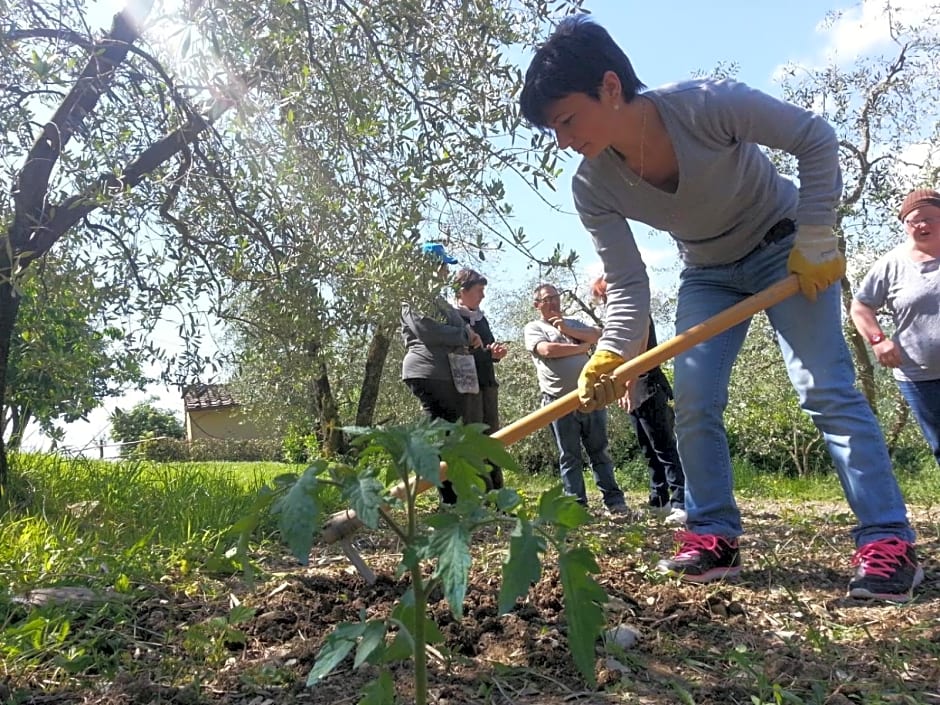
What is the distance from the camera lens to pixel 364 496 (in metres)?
1.12

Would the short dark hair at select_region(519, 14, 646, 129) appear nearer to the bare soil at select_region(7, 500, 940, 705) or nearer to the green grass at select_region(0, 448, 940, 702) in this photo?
the bare soil at select_region(7, 500, 940, 705)

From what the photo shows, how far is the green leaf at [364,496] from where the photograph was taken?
108 centimetres

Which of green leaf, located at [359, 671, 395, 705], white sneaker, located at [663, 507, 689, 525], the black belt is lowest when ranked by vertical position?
white sneaker, located at [663, 507, 689, 525]

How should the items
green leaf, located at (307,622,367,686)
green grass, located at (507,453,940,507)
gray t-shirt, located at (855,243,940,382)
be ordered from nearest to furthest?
green leaf, located at (307,622,367,686), gray t-shirt, located at (855,243,940,382), green grass, located at (507,453,940,507)

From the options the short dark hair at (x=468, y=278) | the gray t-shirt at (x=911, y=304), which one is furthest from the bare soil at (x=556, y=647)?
the short dark hair at (x=468, y=278)

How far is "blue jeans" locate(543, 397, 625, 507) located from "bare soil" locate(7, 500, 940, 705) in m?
1.85

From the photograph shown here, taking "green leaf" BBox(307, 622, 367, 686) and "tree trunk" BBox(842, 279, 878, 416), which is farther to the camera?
"tree trunk" BBox(842, 279, 878, 416)

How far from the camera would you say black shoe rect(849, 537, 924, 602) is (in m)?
2.26

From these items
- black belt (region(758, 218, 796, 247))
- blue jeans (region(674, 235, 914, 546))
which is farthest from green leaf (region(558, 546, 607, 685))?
black belt (region(758, 218, 796, 247))

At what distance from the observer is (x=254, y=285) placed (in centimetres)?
391

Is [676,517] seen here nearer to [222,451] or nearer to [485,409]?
[485,409]

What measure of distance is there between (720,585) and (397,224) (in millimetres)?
2171

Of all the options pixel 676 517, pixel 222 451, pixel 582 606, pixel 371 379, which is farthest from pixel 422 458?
pixel 222 451

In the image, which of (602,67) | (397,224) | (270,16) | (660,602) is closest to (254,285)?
(397,224)
